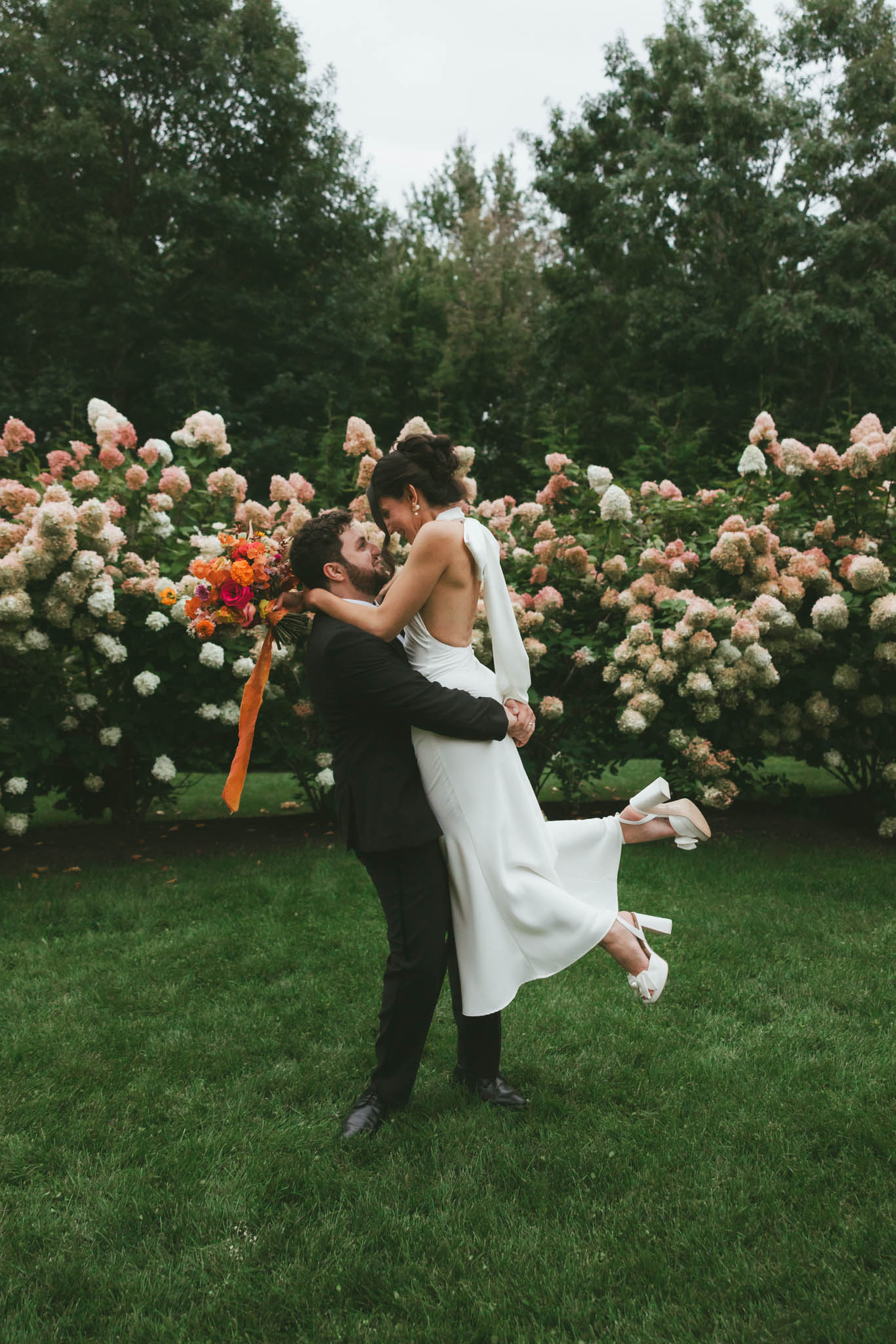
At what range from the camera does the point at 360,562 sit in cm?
333

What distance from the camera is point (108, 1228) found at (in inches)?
107

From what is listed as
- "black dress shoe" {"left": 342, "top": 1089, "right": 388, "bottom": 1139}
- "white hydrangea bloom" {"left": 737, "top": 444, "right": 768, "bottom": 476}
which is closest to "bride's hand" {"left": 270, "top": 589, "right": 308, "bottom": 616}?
"black dress shoe" {"left": 342, "top": 1089, "right": 388, "bottom": 1139}

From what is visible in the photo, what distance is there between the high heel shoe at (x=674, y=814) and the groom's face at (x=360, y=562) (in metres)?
1.13

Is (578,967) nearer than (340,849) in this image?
Yes

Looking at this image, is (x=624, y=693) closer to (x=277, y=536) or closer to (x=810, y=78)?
(x=277, y=536)

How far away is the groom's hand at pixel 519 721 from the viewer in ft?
10.8

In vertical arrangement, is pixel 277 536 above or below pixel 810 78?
below

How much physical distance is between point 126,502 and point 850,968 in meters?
5.17

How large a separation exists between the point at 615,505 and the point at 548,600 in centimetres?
76

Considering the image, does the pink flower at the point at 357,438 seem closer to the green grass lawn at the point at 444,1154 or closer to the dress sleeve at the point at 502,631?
the green grass lawn at the point at 444,1154

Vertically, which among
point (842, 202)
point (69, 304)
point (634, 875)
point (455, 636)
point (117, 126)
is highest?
point (117, 126)

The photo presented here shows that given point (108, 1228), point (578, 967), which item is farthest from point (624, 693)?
point (108, 1228)

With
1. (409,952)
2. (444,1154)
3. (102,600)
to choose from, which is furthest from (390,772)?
(102,600)

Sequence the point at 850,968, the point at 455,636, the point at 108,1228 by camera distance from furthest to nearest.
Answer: the point at 850,968
the point at 455,636
the point at 108,1228
